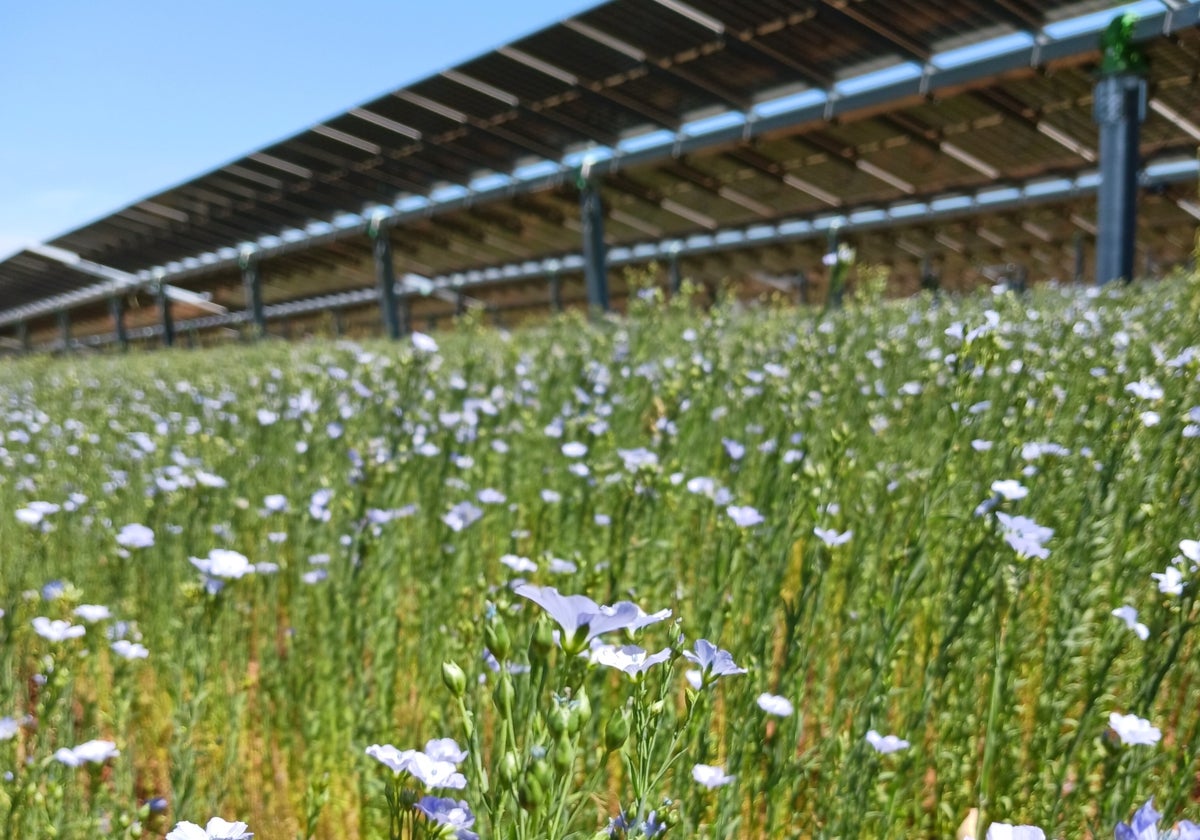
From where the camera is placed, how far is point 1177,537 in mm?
2068

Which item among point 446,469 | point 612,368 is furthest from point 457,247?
point 446,469

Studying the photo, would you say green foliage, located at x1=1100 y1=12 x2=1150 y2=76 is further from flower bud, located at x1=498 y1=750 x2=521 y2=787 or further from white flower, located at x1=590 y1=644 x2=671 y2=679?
flower bud, located at x1=498 y1=750 x2=521 y2=787

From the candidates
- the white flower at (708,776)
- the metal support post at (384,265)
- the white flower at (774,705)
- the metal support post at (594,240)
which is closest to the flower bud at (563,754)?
the white flower at (708,776)

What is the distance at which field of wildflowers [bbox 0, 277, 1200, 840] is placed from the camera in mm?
1298

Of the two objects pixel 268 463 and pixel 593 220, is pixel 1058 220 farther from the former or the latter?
pixel 268 463

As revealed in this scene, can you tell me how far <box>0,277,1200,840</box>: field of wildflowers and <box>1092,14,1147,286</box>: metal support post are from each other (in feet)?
12.8

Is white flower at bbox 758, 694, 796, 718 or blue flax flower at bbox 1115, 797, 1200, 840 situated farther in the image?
white flower at bbox 758, 694, 796, 718

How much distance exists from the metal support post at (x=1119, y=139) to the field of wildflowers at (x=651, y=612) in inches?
154

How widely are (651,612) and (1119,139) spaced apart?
24.9 feet

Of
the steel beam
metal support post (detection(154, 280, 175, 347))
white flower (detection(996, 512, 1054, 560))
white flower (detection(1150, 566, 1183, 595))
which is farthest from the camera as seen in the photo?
metal support post (detection(154, 280, 175, 347))

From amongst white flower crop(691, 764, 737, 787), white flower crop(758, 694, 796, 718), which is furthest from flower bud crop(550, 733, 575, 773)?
white flower crop(758, 694, 796, 718)

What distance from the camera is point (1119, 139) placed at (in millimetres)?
7652

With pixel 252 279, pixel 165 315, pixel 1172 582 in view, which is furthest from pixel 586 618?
pixel 165 315

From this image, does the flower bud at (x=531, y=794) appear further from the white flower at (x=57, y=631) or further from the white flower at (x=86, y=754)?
the white flower at (x=57, y=631)
